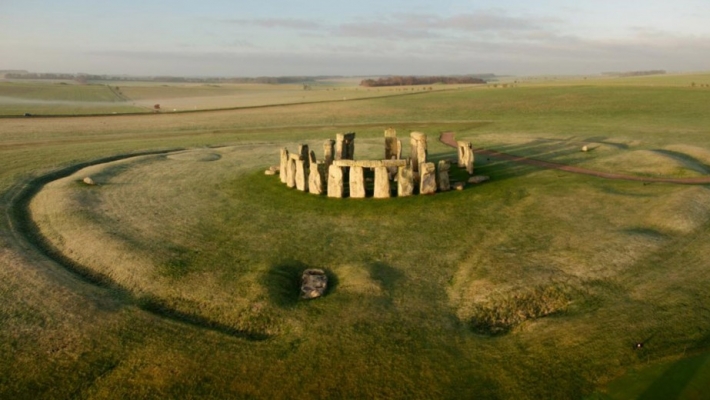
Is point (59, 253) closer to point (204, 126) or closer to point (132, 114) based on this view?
point (204, 126)

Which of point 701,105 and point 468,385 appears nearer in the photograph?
point 468,385

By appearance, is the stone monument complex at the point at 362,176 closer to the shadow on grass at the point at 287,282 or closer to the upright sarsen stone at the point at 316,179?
the upright sarsen stone at the point at 316,179

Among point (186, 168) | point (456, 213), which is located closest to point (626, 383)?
point (456, 213)

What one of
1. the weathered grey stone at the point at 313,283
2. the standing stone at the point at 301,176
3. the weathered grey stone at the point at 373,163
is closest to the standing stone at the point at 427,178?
the weathered grey stone at the point at 373,163

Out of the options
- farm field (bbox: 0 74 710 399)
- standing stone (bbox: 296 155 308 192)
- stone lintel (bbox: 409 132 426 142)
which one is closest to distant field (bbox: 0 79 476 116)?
farm field (bbox: 0 74 710 399)

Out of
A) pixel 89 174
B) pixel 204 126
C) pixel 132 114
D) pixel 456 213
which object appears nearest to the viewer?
pixel 456 213

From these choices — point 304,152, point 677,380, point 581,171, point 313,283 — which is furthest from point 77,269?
point 581,171

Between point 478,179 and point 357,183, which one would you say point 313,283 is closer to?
point 357,183

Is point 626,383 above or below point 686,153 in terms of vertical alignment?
below
